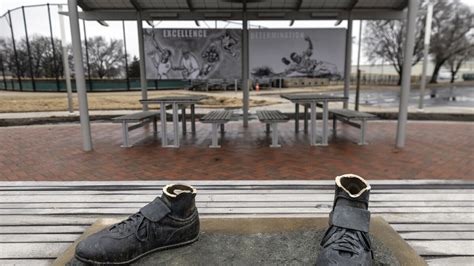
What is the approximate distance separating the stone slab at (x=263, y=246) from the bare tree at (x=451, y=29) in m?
37.2

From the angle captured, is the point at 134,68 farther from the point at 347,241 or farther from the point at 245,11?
the point at 347,241

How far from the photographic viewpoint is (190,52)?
802cm

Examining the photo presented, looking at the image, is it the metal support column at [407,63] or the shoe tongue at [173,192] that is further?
the metal support column at [407,63]

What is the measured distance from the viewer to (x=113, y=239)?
1.67 metres

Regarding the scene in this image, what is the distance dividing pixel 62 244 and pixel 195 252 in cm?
100

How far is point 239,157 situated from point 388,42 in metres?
35.8

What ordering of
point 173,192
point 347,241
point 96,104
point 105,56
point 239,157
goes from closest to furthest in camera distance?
point 347,241 < point 173,192 < point 239,157 < point 96,104 < point 105,56

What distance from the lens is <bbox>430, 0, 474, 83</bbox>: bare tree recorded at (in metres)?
32.7

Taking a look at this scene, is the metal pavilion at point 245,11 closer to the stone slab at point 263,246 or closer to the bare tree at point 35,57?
the stone slab at point 263,246

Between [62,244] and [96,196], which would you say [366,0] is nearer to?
[96,196]

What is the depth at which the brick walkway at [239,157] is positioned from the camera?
4367 mm

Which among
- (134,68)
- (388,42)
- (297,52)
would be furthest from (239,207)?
(388,42)

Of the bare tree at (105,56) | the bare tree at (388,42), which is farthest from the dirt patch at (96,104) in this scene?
the bare tree at (388,42)

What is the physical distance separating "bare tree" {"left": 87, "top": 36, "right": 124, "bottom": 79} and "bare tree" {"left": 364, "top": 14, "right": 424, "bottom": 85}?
26744 millimetres
